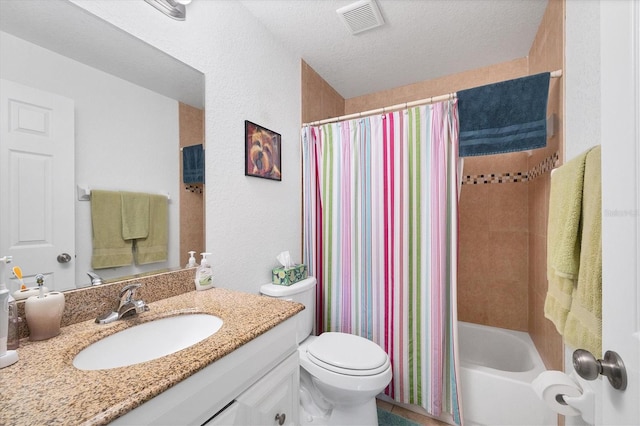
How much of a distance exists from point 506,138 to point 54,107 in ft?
6.29

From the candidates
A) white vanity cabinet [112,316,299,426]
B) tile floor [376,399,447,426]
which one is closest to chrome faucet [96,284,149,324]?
white vanity cabinet [112,316,299,426]

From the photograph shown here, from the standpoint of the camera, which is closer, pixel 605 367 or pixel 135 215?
pixel 605 367

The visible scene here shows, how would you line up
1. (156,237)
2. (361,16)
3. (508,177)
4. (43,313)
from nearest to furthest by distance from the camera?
1. (43,313)
2. (156,237)
3. (361,16)
4. (508,177)

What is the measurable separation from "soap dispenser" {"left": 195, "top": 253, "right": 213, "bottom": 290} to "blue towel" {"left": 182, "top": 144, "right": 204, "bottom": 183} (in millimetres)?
357

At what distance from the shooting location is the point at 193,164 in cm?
123

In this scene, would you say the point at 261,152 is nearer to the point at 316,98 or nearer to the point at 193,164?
the point at 193,164

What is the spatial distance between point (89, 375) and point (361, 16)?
1.94 m

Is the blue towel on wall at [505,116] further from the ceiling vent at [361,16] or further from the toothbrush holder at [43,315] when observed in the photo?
the toothbrush holder at [43,315]

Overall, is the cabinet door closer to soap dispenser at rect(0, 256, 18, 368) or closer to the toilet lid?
the toilet lid

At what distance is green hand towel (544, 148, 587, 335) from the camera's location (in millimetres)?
861

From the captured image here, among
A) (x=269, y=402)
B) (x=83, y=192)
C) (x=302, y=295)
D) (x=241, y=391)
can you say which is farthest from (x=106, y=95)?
(x=302, y=295)

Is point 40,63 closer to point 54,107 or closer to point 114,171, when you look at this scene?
point 54,107

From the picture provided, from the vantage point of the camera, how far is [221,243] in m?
1.35

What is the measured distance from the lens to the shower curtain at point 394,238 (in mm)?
1529
